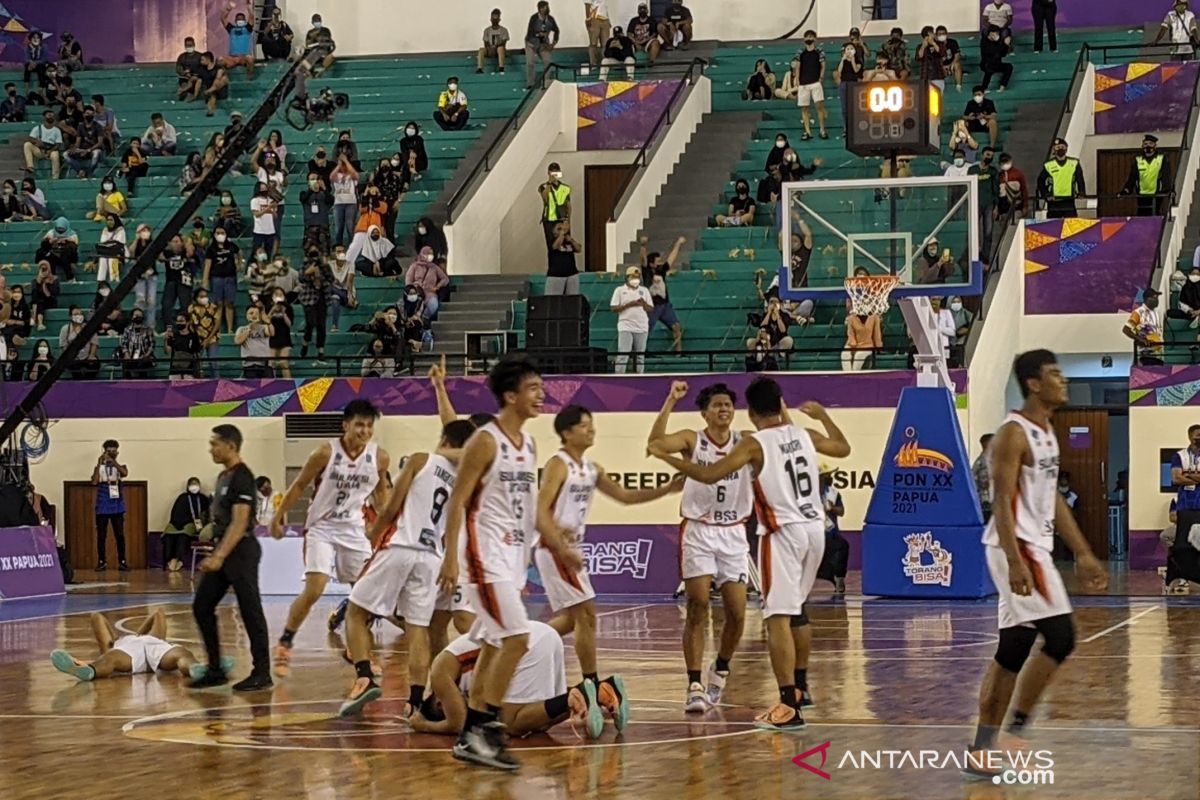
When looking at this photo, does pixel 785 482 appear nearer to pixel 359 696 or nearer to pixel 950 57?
pixel 359 696

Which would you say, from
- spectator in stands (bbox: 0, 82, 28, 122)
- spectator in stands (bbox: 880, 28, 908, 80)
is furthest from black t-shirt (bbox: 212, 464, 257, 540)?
spectator in stands (bbox: 0, 82, 28, 122)

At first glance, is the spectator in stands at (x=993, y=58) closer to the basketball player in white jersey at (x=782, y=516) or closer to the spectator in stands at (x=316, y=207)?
the spectator in stands at (x=316, y=207)

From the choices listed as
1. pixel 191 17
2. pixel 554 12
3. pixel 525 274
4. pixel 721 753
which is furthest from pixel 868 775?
pixel 191 17

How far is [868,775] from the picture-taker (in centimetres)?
1088

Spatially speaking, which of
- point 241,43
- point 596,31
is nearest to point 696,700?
point 596,31

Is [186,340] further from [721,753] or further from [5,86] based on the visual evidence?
[721,753]

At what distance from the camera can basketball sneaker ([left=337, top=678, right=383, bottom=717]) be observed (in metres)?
13.5

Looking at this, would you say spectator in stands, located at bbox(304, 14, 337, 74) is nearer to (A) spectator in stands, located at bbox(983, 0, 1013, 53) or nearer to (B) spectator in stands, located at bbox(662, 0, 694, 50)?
(B) spectator in stands, located at bbox(662, 0, 694, 50)

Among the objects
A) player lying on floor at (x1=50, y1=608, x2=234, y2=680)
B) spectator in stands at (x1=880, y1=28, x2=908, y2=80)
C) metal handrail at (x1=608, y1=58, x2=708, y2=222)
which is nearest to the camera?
player lying on floor at (x1=50, y1=608, x2=234, y2=680)

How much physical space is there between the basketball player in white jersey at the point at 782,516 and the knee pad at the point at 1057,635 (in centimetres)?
221

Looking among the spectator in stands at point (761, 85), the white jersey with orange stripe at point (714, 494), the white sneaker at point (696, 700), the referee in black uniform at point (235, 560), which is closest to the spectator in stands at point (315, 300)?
the spectator in stands at point (761, 85)

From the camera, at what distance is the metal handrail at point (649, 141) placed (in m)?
33.7

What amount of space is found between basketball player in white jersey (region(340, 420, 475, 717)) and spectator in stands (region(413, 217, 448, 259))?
19.2 m

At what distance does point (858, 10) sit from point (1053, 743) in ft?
94.4
